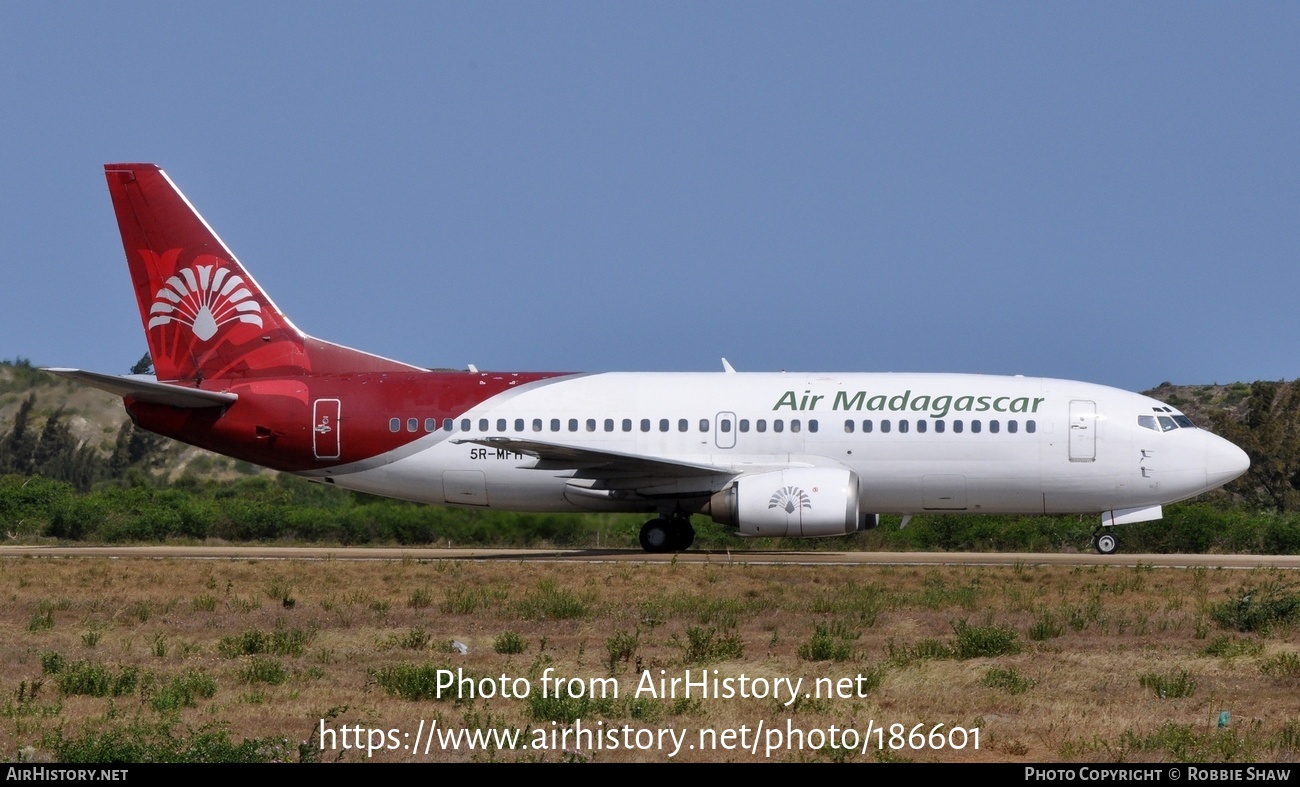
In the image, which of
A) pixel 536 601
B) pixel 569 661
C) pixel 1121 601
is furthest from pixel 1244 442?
pixel 569 661

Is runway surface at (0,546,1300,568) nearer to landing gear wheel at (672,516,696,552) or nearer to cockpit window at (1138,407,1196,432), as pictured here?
landing gear wheel at (672,516,696,552)

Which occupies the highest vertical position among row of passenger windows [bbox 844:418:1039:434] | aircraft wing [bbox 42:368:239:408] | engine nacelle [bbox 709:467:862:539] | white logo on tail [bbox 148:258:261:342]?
white logo on tail [bbox 148:258:261:342]

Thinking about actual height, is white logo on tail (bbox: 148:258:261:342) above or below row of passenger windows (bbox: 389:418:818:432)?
above

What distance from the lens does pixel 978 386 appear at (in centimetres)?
2877

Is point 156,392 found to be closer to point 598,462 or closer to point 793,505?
point 598,462

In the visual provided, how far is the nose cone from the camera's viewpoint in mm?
28188

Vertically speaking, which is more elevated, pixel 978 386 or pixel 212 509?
pixel 978 386

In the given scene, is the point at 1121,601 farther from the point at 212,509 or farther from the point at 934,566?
the point at 212,509

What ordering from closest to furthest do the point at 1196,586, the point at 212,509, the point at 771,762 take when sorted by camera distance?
the point at 771,762, the point at 1196,586, the point at 212,509

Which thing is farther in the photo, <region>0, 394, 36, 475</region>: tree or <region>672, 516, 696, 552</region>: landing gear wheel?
<region>0, 394, 36, 475</region>: tree

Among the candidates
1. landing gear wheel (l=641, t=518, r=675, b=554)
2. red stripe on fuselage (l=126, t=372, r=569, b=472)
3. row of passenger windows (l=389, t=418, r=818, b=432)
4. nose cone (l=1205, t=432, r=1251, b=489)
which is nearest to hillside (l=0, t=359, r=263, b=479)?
red stripe on fuselage (l=126, t=372, r=569, b=472)

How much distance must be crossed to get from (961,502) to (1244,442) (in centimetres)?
3021

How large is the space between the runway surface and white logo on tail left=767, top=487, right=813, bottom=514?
0.94 m

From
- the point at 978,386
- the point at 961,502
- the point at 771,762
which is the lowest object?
the point at 771,762
